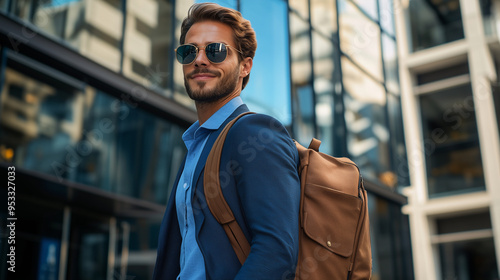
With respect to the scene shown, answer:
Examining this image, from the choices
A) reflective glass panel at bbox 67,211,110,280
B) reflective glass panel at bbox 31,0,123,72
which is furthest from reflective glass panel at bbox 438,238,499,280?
reflective glass panel at bbox 31,0,123,72

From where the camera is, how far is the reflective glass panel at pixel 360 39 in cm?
1111

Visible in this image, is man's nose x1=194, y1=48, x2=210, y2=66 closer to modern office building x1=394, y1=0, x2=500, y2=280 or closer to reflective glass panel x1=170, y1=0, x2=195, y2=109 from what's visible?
reflective glass panel x1=170, y1=0, x2=195, y2=109

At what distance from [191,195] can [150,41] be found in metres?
6.43

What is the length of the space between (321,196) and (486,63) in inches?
783

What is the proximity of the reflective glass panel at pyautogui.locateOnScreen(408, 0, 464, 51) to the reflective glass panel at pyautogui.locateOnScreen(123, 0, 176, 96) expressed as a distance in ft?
52.2

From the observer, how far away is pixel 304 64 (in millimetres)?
9547

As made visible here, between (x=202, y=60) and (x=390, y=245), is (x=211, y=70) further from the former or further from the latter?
(x=390, y=245)

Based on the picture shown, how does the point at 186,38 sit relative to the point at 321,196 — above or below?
above

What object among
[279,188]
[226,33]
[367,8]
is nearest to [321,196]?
[279,188]

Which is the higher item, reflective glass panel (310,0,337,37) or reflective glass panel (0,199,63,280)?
reflective glass panel (310,0,337,37)

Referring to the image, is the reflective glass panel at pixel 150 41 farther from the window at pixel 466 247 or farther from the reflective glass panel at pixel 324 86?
the window at pixel 466 247

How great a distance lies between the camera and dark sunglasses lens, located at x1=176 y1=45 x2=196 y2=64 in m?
1.91

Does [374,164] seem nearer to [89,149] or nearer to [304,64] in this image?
[304,64]

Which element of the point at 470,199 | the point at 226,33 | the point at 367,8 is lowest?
the point at 226,33
